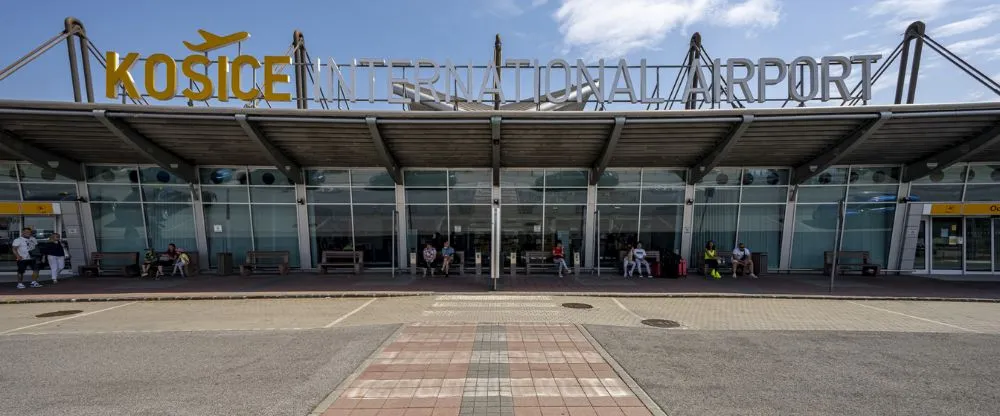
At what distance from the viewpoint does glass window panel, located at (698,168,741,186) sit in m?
15.9

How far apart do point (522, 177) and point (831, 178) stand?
37.9 feet

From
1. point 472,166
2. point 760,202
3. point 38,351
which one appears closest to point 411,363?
point 38,351

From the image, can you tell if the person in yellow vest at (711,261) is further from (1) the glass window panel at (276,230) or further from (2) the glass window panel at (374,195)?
(1) the glass window panel at (276,230)

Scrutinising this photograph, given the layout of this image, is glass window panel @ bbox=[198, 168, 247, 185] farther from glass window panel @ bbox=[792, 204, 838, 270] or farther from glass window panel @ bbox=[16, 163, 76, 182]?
glass window panel @ bbox=[792, 204, 838, 270]

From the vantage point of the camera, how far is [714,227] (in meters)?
16.2

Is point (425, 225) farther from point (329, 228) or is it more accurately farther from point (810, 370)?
point (810, 370)

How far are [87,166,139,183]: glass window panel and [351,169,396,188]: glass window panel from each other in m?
7.97

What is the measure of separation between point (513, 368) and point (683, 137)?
34.9 feet

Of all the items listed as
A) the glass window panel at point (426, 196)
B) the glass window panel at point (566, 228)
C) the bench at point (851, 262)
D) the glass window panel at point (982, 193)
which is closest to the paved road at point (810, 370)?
the glass window panel at point (566, 228)

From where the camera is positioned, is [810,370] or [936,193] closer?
[810,370]

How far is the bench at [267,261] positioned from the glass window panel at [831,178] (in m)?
19.7

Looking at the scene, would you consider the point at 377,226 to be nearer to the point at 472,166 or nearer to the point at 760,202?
the point at 472,166

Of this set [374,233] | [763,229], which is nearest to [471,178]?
[374,233]

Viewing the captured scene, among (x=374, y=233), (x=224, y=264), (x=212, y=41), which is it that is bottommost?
(x=224, y=264)
